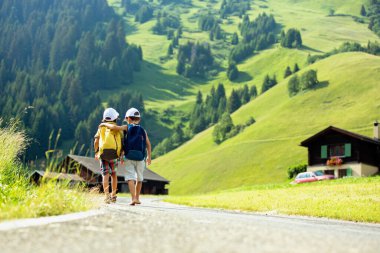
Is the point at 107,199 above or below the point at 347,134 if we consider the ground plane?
above

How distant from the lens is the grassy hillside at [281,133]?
105 metres

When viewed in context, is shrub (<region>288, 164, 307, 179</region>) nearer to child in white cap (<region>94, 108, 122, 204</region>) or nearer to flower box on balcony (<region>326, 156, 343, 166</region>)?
flower box on balcony (<region>326, 156, 343, 166</region>)

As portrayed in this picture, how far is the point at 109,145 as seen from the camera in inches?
555

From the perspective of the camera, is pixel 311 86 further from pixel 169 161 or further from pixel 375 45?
pixel 375 45

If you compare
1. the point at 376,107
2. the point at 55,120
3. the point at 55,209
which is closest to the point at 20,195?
the point at 55,209

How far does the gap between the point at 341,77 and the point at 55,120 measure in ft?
333

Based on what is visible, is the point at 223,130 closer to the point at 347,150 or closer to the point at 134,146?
the point at 347,150

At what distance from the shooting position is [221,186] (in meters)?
103

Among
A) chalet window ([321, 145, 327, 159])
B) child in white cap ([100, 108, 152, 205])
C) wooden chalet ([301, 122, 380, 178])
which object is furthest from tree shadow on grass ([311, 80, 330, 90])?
child in white cap ([100, 108, 152, 205])

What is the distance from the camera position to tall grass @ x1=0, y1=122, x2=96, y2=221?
8344 mm

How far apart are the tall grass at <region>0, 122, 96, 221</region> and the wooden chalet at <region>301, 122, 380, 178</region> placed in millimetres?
65925

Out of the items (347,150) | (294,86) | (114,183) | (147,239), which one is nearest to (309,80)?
(294,86)

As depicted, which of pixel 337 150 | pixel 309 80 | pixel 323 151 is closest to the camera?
pixel 337 150

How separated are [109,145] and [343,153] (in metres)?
66.9
